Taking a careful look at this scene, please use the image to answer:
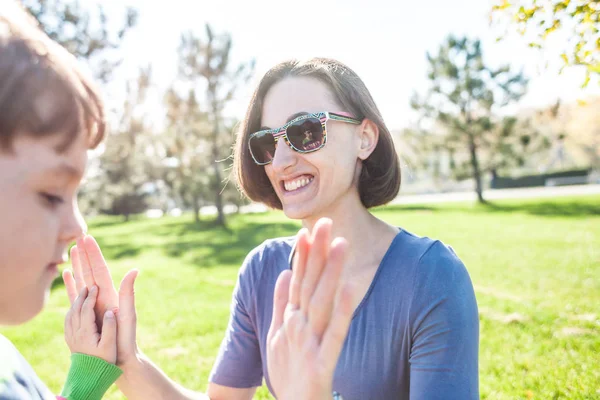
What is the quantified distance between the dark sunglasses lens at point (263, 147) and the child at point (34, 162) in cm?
102

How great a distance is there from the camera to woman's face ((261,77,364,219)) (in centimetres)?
197

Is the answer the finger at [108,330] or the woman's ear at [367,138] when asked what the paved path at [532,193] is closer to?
the woman's ear at [367,138]

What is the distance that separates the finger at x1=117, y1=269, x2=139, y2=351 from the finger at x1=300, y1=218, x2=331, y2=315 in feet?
2.07

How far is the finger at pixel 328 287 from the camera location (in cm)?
91

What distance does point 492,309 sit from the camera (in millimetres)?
5805

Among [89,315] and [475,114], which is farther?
[475,114]

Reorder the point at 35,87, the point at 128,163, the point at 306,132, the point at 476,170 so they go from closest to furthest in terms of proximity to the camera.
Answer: the point at 35,87
the point at 306,132
the point at 476,170
the point at 128,163

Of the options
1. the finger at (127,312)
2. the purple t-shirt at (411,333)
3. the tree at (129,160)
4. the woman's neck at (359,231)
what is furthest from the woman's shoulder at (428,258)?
the tree at (129,160)

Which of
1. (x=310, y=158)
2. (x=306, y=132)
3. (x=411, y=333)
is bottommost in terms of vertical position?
(x=411, y=333)

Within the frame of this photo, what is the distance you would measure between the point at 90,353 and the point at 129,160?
29.2 meters

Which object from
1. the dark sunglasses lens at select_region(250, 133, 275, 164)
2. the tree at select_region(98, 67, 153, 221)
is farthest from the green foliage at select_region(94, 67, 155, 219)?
the dark sunglasses lens at select_region(250, 133, 275, 164)

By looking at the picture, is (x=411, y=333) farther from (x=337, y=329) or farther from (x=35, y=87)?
(x=35, y=87)

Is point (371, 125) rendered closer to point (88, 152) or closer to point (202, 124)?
point (88, 152)

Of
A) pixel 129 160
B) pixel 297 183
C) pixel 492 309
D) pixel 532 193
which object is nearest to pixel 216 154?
pixel 129 160
